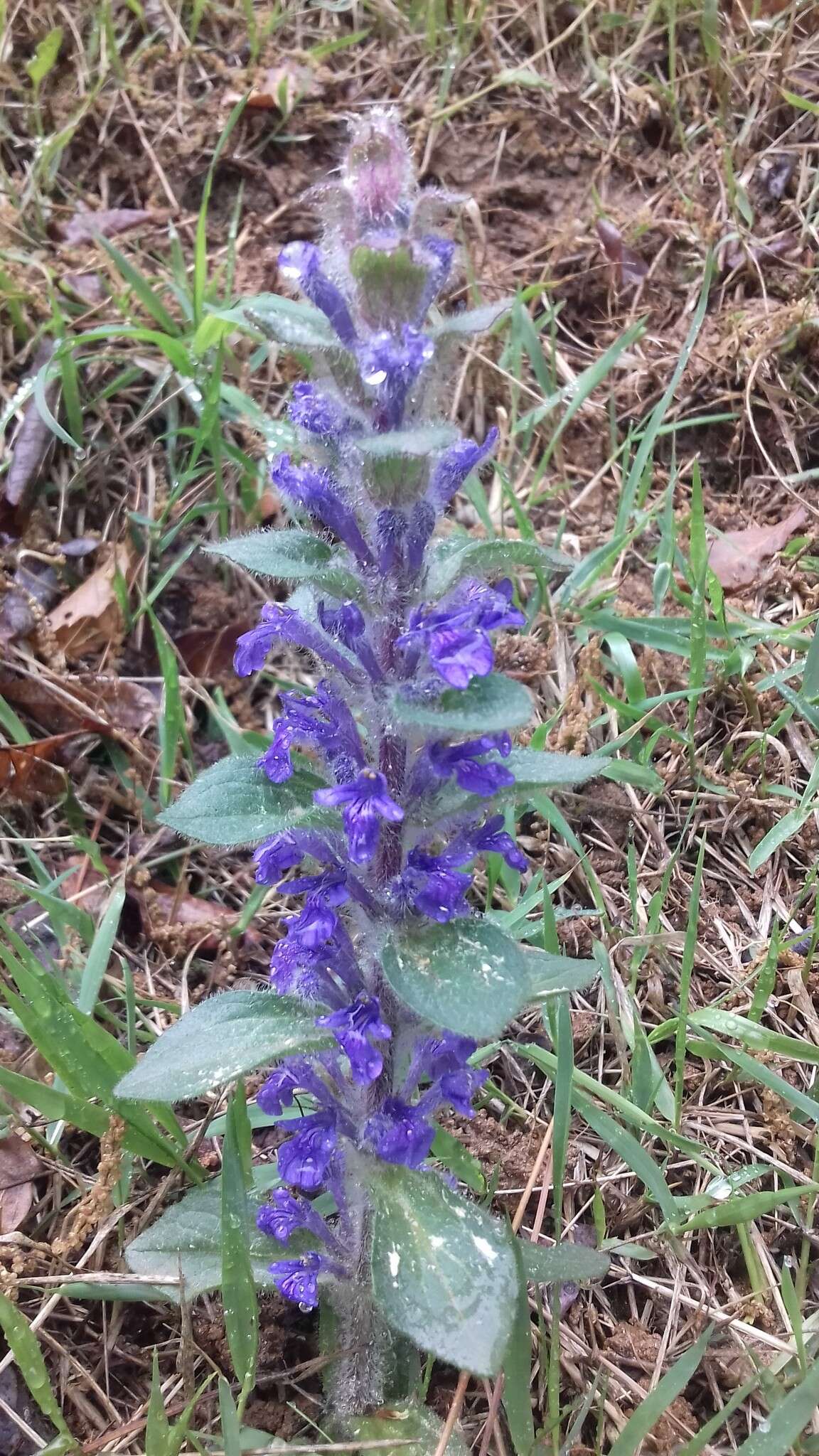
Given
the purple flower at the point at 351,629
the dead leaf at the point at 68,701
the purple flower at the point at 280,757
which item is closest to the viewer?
the purple flower at the point at 351,629

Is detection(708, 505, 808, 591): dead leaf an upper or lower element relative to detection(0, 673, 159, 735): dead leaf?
upper

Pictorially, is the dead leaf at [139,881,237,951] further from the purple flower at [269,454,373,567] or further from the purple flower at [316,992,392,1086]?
the purple flower at [269,454,373,567]

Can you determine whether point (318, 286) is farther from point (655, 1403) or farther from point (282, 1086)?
point (655, 1403)

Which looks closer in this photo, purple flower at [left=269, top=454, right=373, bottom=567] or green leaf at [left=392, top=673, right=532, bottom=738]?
green leaf at [left=392, top=673, right=532, bottom=738]

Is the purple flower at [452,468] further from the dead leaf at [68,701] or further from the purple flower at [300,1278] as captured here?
the dead leaf at [68,701]

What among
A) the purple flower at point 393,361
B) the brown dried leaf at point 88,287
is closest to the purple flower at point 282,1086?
the purple flower at point 393,361

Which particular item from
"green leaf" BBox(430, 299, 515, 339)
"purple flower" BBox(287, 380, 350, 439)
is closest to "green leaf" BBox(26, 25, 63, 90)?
"purple flower" BBox(287, 380, 350, 439)
